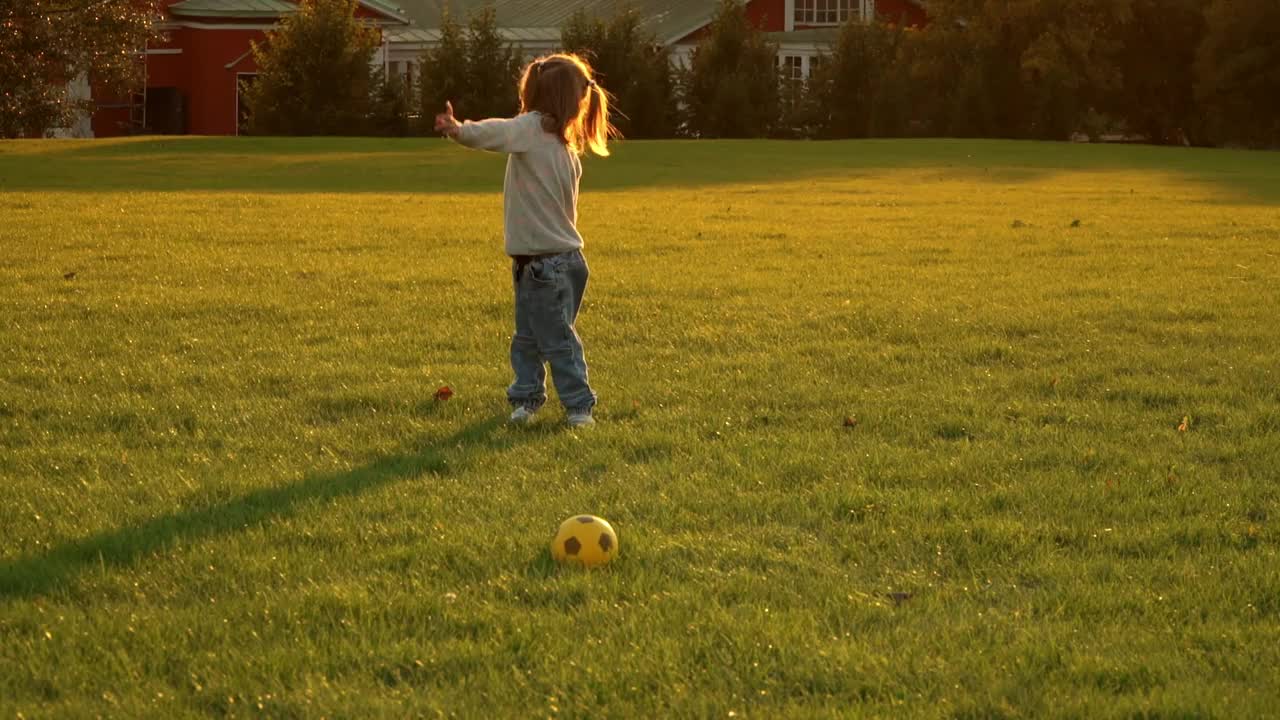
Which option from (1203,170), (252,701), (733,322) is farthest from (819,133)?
(252,701)

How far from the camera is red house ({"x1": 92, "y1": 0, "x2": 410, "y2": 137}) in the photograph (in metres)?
50.0

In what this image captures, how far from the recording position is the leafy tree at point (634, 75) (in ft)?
145

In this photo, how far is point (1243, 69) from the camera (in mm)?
41906

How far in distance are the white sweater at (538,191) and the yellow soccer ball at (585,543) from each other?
7.49 ft

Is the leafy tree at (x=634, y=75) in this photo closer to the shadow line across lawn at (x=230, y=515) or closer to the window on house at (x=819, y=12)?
the window on house at (x=819, y=12)

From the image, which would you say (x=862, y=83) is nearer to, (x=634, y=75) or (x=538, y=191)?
(x=634, y=75)

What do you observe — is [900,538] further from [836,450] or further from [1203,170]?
[1203,170]

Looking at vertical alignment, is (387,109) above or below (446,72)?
below

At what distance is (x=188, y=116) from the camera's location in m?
50.6

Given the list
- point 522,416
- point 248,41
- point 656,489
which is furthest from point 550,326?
point 248,41

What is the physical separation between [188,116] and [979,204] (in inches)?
1462

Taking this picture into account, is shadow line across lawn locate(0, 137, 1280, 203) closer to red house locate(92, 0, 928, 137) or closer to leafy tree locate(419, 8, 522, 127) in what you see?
leafy tree locate(419, 8, 522, 127)

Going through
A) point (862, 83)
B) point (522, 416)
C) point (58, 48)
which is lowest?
point (522, 416)

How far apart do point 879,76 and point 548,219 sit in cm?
3879
